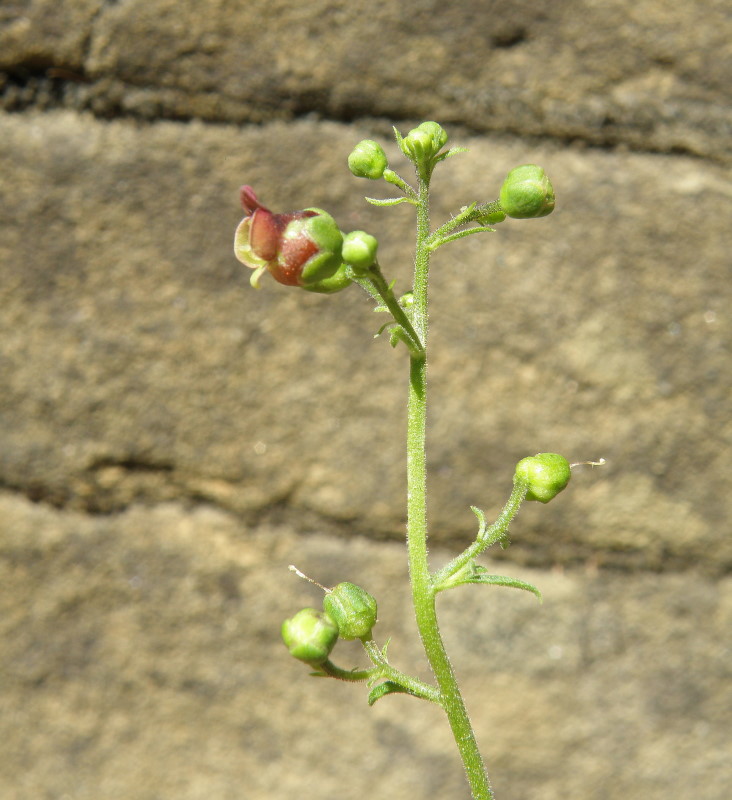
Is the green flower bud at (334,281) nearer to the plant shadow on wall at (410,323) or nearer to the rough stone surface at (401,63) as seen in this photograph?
the plant shadow on wall at (410,323)

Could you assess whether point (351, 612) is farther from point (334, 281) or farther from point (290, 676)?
point (290, 676)

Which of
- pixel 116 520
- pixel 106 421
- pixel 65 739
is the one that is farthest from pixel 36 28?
pixel 65 739

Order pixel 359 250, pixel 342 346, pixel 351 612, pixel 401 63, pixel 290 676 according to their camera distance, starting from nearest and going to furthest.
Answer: pixel 359 250
pixel 351 612
pixel 401 63
pixel 342 346
pixel 290 676

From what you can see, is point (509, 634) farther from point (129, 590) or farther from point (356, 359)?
point (129, 590)

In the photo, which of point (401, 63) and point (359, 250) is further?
point (401, 63)

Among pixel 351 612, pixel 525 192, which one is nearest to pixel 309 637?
pixel 351 612

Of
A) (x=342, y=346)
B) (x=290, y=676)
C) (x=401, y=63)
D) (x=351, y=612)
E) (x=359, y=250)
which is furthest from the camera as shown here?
(x=290, y=676)

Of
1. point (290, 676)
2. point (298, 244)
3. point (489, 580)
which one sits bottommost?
point (290, 676)
